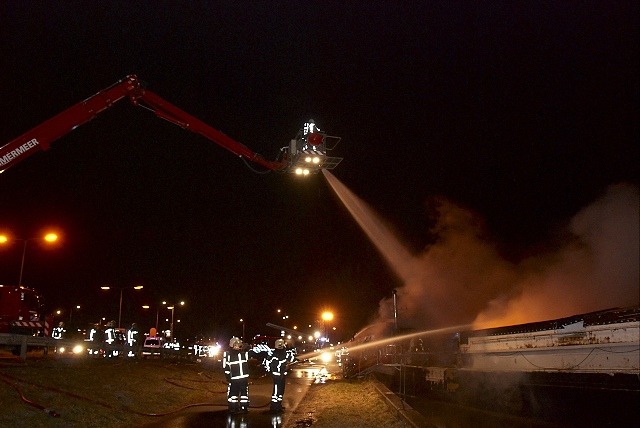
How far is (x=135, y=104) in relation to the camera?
1184 cm

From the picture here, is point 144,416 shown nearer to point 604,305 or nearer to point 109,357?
point 109,357

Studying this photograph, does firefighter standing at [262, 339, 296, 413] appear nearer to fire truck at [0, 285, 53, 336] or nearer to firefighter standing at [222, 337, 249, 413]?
firefighter standing at [222, 337, 249, 413]

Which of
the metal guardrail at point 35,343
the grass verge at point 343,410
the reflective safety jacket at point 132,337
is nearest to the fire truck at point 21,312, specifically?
the metal guardrail at point 35,343

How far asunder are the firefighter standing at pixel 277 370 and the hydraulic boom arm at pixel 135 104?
13.4 feet

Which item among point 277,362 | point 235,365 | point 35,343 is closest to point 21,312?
point 35,343

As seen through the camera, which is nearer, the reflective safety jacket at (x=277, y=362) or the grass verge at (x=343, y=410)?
the grass verge at (x=343, y=410)

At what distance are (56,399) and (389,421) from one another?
5.70m

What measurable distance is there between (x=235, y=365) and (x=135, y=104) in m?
6.35

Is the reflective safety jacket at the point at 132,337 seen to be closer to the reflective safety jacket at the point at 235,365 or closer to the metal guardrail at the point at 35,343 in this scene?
the metal guardrail at the point at 35,343

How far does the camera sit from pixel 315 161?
11164 millimetres

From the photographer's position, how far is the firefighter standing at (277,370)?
10.2m

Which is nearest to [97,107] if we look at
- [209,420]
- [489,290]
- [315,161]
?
[315,161]

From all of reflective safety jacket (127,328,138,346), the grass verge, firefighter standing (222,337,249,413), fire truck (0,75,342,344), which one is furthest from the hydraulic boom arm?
reflective safety jacket (127,328,138,346)

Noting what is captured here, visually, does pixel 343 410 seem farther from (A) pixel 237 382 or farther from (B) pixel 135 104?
(B) pixel 135 104
